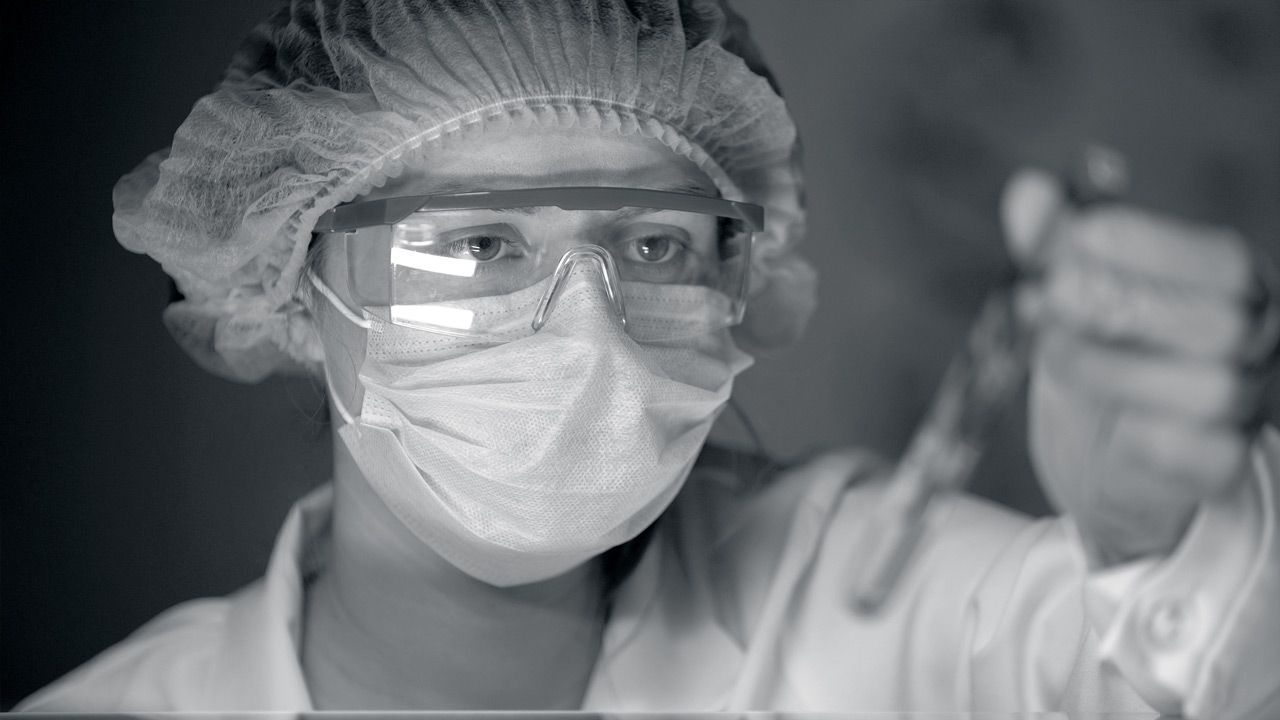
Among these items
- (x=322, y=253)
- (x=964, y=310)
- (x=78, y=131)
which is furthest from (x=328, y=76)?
(x=964, y=310)

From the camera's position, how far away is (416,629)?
1.36 m

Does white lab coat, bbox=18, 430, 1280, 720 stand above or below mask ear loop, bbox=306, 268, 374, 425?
below

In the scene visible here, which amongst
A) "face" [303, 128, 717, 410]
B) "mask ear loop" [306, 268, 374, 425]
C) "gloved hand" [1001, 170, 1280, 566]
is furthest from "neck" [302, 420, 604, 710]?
"gloved hand" [1001, 170, 1280, 566]

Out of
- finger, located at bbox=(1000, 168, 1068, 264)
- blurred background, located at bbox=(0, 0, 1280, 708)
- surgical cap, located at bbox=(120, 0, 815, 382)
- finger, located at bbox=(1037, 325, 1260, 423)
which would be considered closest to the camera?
finger, located at bbox=(1037, 325, 1260, 423)

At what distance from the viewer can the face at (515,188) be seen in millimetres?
1162

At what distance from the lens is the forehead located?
1.17 m

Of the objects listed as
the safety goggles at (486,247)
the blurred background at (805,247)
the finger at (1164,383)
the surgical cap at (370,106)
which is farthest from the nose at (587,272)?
the finger at (1164,383)

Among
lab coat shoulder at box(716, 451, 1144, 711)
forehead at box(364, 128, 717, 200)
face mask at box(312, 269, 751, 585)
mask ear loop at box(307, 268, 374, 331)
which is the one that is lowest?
lab coat shoulder at box(716, 451, 1144, 711)

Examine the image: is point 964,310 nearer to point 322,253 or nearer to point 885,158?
point 885,158

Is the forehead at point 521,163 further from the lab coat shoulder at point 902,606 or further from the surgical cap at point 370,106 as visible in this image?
the lab coat shoulder at point 902,606

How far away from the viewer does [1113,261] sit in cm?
100

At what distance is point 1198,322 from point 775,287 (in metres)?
0.59

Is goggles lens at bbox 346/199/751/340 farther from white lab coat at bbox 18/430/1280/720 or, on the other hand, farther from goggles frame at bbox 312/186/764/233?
white lab coat at bbox 18/430/1280/720

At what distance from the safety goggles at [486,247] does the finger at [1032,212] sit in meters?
0.32
